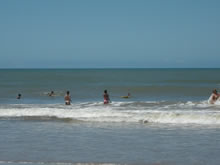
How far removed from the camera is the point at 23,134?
514 inches

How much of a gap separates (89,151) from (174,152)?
2.27m

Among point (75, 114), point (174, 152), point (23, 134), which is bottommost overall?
point (174, 152)

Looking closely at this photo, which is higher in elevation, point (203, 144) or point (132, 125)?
point (132, 125)

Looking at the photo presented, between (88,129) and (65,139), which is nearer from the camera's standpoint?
(65,139)

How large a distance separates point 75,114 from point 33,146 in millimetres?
7270

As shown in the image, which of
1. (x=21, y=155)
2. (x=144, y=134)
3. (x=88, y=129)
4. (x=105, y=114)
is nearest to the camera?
(x=21, y=155)

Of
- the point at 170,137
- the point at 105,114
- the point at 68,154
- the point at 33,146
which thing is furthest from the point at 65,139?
the point at 105,114

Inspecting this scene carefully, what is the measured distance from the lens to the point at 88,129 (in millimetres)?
14117

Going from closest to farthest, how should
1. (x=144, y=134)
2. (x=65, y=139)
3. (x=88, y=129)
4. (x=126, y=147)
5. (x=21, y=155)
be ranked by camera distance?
(x=21, y=155)
(x=126, y=147)
(x=65, y=139)
(x=144, y=134)
(x=88, y=129)

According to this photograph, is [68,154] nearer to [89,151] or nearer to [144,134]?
[89,151]

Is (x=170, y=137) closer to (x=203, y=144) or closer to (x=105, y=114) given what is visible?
(x=203, y=144)

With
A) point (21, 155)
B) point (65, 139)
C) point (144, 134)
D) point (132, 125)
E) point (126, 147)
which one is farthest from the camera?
point (132, 125)

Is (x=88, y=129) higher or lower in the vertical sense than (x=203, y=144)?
higher

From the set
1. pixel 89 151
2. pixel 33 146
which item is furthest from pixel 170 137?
pixel 33 146
